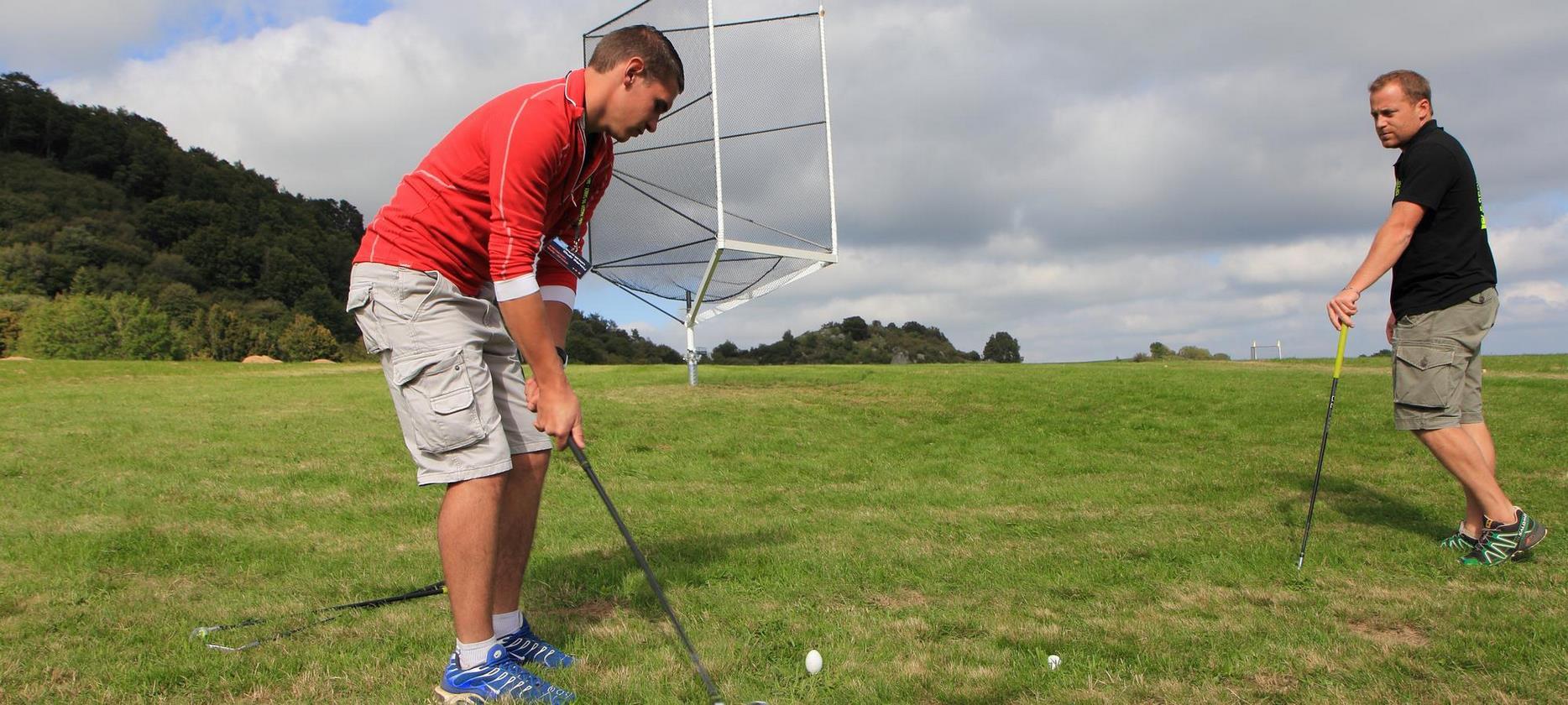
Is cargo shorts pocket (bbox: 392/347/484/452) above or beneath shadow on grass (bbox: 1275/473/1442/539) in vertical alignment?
above

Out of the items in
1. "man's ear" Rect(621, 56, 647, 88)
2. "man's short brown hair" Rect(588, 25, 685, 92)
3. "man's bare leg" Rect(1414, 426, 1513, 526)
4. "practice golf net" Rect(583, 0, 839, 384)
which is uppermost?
"practice golf net" Rect(583, 0, 839, 384)

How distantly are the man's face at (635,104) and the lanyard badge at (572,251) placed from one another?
1.39ft

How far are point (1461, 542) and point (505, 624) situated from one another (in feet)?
16.2

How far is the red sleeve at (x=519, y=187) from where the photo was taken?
9.99ft

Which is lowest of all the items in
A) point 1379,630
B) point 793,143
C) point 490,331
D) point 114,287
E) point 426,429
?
point 1379,630

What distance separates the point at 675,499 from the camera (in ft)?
25.8

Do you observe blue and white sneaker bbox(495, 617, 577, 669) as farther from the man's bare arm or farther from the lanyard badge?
the man's bare arm

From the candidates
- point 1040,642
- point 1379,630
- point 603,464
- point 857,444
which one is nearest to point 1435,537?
point 1379,630

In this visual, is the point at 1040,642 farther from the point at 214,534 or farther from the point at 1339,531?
the point at 214,534

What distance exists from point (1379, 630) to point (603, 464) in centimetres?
720

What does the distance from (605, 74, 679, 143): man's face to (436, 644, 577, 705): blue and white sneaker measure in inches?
70.2

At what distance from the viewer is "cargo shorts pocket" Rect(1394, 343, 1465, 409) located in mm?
5023

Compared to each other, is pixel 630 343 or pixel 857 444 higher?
pixel 630 343

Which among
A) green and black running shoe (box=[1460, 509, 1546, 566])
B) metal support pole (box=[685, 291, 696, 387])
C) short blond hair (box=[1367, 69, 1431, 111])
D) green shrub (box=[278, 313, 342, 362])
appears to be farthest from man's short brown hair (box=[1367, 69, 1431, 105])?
green shrub (box=[278, 313, 342, 362])
